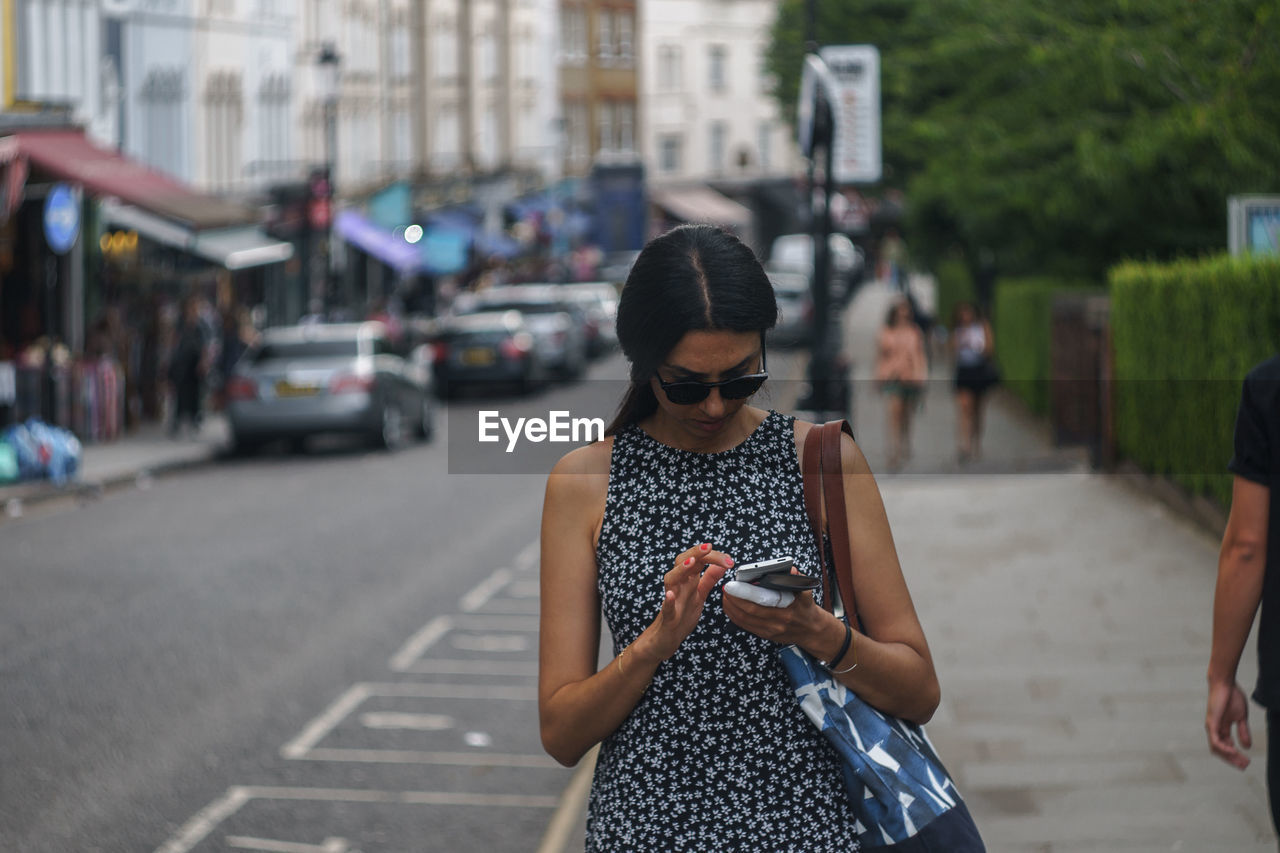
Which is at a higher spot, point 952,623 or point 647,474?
point 647,474

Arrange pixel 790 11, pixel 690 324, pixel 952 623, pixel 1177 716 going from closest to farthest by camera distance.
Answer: pixel 690 324 < pixel 1177 716 < pixel 952 623 < pixel 790 11

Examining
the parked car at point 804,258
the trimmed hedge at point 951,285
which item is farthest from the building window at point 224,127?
the parked car at point 804,258

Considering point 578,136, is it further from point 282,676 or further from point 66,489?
point 282,676

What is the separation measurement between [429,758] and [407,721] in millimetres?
660

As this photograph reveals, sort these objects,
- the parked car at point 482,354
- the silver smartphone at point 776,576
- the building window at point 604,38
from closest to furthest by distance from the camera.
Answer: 1. the silver smartphone at point 776,576
2. the parked car at point 482,354
3. the building window at point 604,38

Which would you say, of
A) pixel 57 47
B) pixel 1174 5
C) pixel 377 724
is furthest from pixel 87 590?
pixel 57 47

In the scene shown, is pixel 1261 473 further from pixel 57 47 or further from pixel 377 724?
pixel 57 47

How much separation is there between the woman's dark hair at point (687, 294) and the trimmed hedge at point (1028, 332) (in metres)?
19.5

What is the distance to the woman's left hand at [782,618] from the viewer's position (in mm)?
2465

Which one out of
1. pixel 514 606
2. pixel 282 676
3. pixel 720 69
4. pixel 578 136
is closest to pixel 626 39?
pixel 720 69

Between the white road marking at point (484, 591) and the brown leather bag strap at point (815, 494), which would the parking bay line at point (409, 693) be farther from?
the brown leather bag strap at point (815, 494)

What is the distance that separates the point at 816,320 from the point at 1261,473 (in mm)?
10128

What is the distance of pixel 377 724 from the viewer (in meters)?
8.25

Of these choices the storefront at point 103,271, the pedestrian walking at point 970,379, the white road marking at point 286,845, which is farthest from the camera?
the storefront at point 103,271
